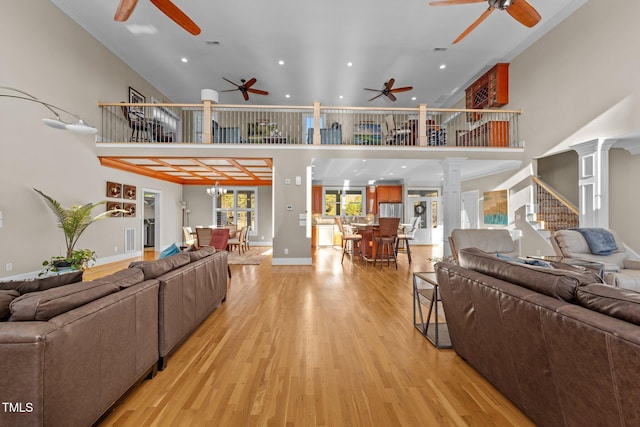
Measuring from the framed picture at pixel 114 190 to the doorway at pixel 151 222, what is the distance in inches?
44.6

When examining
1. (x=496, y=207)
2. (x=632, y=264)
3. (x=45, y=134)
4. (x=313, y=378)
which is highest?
(x=45, y=134)

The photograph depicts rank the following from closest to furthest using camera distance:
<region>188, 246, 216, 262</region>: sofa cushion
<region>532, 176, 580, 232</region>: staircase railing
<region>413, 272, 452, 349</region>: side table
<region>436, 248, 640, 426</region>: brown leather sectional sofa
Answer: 1. <region>436, 248, 640, 426</region>: brown leather sectional sofa
2. <region>413, 272, 452, 349</region>: side table
3. <region>188, 246, 216, 262</region>: sofa cushion
4. <region>532, 176, 580, 232</region>: staircase railing

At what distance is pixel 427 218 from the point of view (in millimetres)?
10758

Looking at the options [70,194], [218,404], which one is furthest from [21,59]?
[218,404]

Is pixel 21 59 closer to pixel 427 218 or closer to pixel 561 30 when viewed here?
pixel 561 30

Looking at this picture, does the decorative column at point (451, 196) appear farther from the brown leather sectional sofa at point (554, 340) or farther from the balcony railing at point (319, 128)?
the brown leather sectional sofa at point (554, 340)

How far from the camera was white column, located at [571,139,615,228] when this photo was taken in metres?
4.69

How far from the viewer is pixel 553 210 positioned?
581 centimetres

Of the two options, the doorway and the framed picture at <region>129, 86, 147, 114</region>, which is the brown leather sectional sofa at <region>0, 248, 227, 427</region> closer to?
the framed picture at <region>129, 86, 147, 114</region>

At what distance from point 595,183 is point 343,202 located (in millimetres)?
7327

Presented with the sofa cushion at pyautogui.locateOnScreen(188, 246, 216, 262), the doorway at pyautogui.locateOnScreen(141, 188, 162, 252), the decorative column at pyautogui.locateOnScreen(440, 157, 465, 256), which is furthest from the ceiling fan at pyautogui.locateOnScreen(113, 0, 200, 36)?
the decorative column at pyautogui.locateOnScreen(440, 157, 465, 256)

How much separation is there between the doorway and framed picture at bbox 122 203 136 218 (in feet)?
2.07

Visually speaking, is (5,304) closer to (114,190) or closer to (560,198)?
(114,190)

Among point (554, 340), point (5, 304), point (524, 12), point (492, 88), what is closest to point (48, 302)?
point (5, 304)
